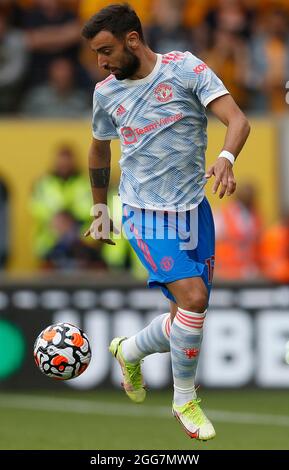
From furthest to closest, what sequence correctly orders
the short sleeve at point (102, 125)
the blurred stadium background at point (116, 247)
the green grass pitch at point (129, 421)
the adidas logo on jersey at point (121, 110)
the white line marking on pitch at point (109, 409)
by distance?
the blurred stadium background at point (116, 247), the white line marking on pitch at point (109, 409), the green grass pitch at point (129, 421), the short sleeve at point (102, 125), the adidas logo on jersey at point (121, 110)

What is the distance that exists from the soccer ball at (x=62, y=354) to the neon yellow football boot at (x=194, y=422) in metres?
0.73

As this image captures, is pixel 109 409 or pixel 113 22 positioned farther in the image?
pixel 109 409

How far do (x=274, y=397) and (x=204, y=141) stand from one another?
6129mm

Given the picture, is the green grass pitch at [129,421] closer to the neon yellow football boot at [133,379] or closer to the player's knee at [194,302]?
the neon yellow football boot at [133,379]

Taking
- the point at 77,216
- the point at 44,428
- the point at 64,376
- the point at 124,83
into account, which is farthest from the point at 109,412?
the point at 124,83

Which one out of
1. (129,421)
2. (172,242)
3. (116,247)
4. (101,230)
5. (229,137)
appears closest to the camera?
(229,137)

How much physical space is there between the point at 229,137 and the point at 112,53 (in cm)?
91

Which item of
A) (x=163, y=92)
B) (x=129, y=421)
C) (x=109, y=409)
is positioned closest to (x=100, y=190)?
Answer: (x=163, y=92)

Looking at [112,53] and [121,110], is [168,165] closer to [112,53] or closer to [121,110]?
[121,110]

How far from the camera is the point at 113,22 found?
26.1 ft

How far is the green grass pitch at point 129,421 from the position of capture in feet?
35.3

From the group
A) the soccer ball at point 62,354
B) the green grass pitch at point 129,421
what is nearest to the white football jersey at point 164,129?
the soccer ball at point 62,354

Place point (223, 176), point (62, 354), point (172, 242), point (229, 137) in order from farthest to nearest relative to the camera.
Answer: point (62, 354) < point (172, 242) < point (229, 137) < point (223, 176)

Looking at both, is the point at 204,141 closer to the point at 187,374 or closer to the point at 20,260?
the point at 187,374
